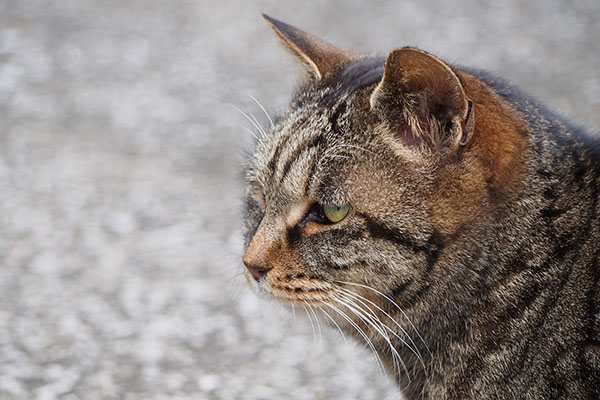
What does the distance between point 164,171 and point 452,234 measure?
8.56 ft

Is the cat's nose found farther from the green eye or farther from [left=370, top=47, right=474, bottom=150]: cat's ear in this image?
[left=370, top=47, right=474, bottom=150]: cat's ear

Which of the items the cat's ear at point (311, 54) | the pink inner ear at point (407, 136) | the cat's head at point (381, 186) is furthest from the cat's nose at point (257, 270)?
the cat's ear at point (311, 54)

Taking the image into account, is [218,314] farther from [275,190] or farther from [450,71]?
[450,71]

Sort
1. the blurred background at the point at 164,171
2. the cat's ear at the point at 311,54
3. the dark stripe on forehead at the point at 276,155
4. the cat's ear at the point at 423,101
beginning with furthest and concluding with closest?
1. the blurred background at the point at 164,171
2. the cat's ear at the point at 311,54
3. the dark stripe on forehead at the point at 276,155
4. the cat's ear at the point at 423,101

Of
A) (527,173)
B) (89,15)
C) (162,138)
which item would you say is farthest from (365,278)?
(89,15)

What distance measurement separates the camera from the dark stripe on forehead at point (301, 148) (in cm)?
213

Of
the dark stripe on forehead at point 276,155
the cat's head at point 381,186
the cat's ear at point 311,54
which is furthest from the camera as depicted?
the cat's ear at point 311,54

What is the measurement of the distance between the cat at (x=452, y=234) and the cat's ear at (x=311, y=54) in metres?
0.32

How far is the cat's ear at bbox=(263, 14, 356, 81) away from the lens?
241cm

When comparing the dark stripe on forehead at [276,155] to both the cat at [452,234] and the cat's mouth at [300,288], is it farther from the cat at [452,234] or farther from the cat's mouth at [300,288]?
the cat's mouth at [300,288]

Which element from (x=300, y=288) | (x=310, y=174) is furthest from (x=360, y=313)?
(x=310, y=174)

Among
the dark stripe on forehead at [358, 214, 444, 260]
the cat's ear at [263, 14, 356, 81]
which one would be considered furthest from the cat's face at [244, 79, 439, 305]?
the cat's ear at [263, 14, 356, 81]

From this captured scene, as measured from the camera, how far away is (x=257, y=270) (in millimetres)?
2145

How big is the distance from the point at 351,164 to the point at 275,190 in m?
0.27
